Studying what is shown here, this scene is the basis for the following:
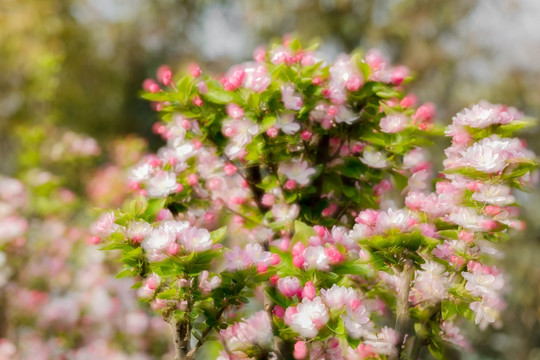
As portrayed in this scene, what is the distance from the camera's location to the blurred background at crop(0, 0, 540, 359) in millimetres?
3604

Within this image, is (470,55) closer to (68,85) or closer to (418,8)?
(418,8)

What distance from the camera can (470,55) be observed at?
6750mm

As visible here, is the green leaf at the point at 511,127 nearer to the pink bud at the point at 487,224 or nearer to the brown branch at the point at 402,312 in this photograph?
the pink bud at the point at 487,224

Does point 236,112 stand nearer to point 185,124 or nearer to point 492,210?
point 185,124

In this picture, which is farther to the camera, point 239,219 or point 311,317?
point 239,219

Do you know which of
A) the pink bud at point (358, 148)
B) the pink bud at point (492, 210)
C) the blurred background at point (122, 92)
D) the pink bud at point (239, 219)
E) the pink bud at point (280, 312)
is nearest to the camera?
the pink bud at point (492, 210)

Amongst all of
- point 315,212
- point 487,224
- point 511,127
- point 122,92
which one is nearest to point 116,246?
point 315,212

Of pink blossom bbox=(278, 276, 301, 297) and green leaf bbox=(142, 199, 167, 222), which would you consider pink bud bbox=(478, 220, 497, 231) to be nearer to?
pink blossom bbox=(278, 276, 301, 297)

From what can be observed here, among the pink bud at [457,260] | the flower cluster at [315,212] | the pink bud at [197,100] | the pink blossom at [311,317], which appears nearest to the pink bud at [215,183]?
the flower cluster at [315,212]

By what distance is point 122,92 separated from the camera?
9578 mm

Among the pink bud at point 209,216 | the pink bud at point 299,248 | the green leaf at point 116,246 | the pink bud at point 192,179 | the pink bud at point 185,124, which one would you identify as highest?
the pink bud at point 185,124

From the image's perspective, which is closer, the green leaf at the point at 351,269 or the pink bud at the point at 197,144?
the green leaf at the point at 351,269

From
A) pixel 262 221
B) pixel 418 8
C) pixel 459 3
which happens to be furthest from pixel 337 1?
pixel 262 221

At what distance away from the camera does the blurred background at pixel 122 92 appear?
3.60 metres
